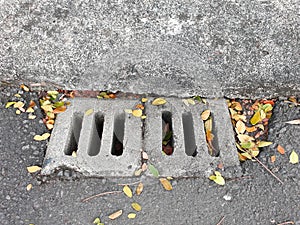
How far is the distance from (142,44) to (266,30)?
2.27ft

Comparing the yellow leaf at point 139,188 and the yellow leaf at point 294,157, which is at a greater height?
the yellow leaf at point 294,157

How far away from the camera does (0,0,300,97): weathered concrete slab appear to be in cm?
208

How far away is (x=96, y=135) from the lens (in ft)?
6.65

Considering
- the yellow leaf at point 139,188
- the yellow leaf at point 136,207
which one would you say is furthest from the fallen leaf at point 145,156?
the yellow leaf at point 136,207

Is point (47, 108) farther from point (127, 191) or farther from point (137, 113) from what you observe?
point (127, 191)

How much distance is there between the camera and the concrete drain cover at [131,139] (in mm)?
1831

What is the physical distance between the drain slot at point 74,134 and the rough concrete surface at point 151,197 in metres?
0.13

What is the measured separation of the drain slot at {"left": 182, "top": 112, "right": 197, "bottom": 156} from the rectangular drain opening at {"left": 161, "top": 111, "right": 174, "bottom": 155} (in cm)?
8

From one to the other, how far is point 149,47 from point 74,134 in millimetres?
624

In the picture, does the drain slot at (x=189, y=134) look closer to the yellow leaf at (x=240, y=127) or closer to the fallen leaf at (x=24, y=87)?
the yellow leaf at (x=240, y=127)

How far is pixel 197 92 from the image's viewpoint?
6.93 feet

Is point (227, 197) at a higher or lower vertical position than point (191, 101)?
lower

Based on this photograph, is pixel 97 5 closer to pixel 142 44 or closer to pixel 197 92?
pixel 142 44

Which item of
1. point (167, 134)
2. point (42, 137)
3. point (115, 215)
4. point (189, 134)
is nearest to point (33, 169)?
point (42, 137)
